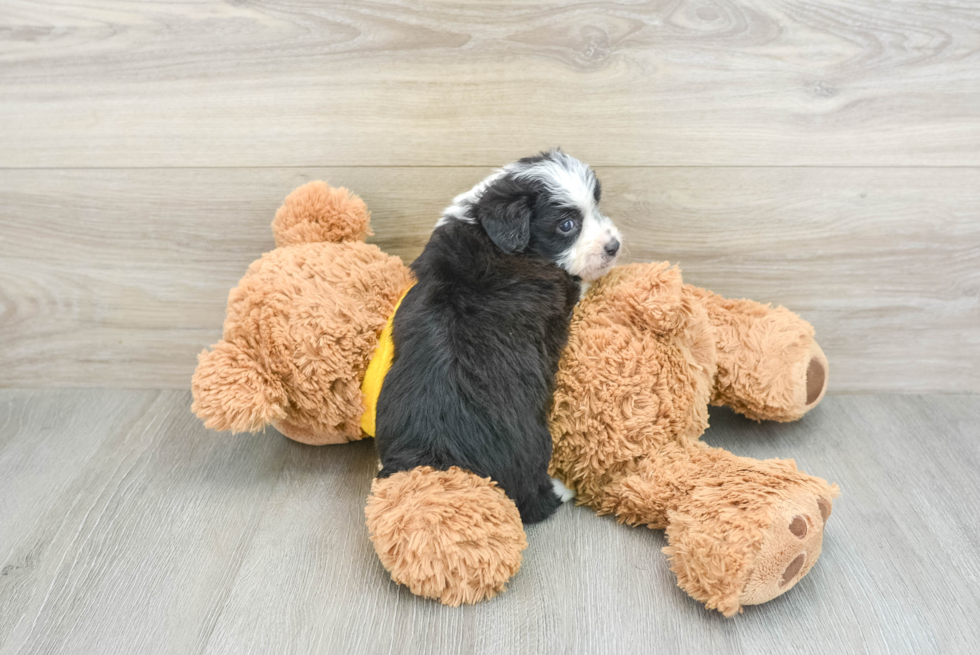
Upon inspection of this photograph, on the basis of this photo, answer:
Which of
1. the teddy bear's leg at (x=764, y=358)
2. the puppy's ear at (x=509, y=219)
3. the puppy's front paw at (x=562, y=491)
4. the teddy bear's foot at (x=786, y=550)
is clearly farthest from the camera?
the teddy bear's leg at (x=764, y=358)

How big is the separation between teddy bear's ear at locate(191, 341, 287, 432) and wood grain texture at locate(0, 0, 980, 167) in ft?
1.25

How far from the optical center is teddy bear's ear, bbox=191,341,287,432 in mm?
1032

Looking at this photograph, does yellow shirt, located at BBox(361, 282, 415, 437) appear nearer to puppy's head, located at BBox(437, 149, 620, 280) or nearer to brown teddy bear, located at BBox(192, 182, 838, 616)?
brown teddy bear, located at BBox(192, 182, 838, 616)

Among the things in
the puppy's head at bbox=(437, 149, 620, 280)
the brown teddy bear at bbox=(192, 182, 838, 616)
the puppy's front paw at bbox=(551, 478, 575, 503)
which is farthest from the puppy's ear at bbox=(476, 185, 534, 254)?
the puppy's front paw at bbox=(551, 478, 575, 503)

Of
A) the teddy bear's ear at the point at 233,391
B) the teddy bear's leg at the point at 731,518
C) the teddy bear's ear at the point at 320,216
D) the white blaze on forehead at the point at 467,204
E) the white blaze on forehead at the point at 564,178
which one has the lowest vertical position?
the teddy bear's leg at the point at 731,518

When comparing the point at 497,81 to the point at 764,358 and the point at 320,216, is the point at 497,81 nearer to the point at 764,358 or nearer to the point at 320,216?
the point at 320,216

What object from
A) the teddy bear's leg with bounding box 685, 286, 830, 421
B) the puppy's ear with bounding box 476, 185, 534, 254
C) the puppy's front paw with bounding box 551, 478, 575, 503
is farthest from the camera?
the teddy bear's leg with bounding box 685, 286, 830, 421

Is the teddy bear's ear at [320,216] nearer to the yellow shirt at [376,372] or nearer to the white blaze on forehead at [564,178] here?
the yellow shirt at [376,372]

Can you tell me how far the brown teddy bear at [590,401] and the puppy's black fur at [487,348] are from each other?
0.14 feet

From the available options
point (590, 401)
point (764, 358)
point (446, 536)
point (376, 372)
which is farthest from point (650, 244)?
point (446, 536)

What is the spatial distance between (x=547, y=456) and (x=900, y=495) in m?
0.57

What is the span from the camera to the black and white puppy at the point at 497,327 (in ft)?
3.09

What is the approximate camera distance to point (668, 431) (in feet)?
3.36

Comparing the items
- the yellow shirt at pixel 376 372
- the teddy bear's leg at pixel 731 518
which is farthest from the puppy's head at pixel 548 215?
the teddy bear's leg at pixel 731 518
